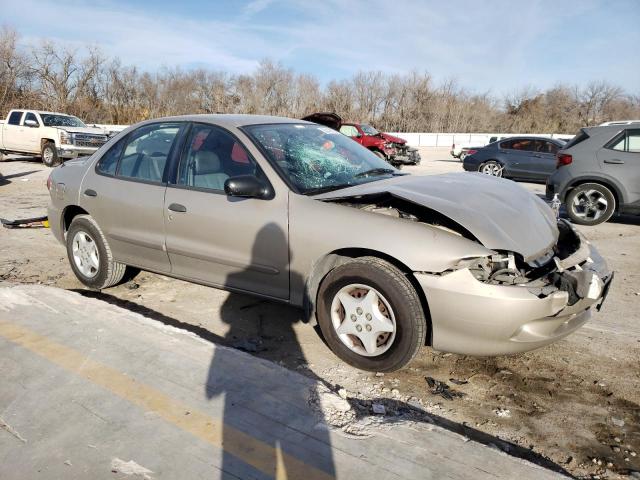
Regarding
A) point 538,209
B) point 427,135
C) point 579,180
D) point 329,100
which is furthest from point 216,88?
point 538,209

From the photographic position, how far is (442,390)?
2957 mm

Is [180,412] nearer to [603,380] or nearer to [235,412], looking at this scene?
[235,412]

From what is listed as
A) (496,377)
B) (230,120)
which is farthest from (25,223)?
(496,377)

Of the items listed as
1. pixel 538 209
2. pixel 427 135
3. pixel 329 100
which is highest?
pixel 329 100

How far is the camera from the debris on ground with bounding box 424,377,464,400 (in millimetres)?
2898

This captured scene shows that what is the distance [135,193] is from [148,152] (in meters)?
0.39

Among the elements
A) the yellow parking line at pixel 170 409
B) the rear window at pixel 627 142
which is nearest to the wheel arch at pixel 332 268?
the yellow parking line at pixel 170 409

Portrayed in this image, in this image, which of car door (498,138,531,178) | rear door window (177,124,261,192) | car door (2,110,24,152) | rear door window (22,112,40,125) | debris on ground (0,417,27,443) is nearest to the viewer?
debris on ground (0,417,27,443)

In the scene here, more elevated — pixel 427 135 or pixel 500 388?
pixel 427 135

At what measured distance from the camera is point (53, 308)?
390 cm

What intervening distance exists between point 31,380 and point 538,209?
139 inches

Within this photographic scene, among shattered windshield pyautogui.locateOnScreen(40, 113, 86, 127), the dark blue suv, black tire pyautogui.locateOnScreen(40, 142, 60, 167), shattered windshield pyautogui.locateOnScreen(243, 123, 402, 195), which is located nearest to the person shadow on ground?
shattered windshield pyautogui.locateOnScreen(243, 123, 402, 195)

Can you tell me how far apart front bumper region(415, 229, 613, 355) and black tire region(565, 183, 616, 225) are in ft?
19.2

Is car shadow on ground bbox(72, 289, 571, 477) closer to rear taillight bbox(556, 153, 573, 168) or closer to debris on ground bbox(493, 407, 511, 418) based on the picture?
debris on ground bbox(493, 407, 511, 418)
